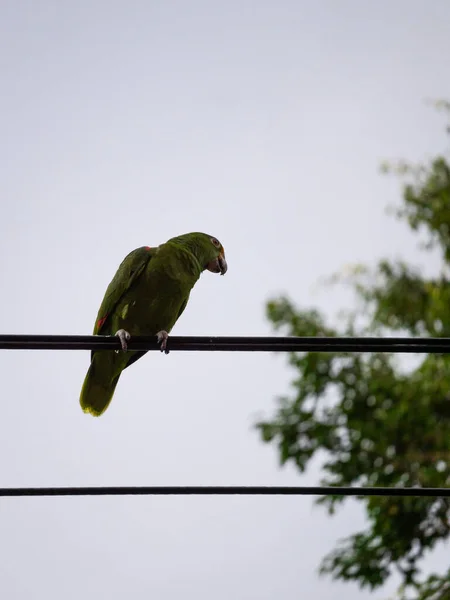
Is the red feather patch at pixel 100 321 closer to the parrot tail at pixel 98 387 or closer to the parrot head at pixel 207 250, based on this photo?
the parrot tail at pixel 98 387

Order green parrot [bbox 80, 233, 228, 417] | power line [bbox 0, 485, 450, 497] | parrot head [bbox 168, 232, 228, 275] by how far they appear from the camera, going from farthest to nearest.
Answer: parrot head [bbox 168, 232, 228, 275] → green parrot [bbox 80, 233, 228, 417] → power line [bbox 0, 485, 450, 497]

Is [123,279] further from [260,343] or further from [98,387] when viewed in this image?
[260,343]

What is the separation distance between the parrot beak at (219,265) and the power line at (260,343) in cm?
224

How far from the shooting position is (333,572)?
8164 millimetres

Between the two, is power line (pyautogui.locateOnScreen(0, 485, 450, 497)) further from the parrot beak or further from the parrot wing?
the parrot beak

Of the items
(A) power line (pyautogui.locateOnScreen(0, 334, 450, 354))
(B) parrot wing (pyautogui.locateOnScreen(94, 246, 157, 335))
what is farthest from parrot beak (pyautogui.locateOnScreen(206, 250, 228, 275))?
(A) power line (pyautogui.locateOnScreen(0, 334, 450, 354))

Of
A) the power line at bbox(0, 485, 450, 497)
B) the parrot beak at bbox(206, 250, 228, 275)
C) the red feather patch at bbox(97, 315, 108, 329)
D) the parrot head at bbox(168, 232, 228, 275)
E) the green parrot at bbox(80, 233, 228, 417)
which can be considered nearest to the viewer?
the power line at bbox(0, 485, 450, 497)

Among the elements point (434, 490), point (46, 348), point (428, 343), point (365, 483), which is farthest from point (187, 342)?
point (365, 483)

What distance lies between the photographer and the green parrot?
177 inches

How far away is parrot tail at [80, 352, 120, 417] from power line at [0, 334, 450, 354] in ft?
5.43

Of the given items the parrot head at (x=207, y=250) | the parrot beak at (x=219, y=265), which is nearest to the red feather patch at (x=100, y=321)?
the parrot head at (x=207, y=250)

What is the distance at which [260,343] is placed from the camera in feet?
9.27

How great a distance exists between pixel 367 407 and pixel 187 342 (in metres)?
6.31

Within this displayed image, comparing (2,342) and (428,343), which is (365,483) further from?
(2,342)
